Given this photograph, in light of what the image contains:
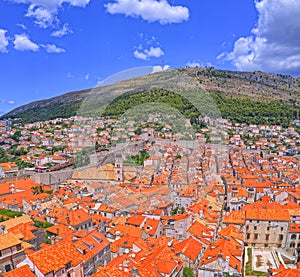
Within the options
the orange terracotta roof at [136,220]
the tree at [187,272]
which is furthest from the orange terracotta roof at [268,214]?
the tree at [187,272]

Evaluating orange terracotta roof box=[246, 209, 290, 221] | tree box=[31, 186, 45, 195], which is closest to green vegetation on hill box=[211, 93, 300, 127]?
tree box=[31, 186, 45, 195]

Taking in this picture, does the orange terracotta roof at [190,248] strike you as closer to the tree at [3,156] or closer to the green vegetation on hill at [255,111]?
the tree at [3,156]

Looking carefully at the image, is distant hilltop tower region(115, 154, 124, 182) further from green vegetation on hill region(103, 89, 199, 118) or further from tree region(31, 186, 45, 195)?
tree region(31, 186, 45, 195)

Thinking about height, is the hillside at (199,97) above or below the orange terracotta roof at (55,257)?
above

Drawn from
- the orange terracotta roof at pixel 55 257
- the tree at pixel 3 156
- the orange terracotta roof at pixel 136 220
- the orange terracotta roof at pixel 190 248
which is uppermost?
the tree at pixel 3 156

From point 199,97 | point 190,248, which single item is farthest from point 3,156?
point 190,248

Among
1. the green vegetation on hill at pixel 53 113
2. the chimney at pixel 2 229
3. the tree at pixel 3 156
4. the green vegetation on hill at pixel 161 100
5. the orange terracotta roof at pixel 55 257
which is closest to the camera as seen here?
the orange terracotta roof at pixel 55 257

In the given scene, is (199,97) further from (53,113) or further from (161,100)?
(53,113)

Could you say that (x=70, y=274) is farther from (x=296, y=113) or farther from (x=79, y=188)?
(x=296, y=113)

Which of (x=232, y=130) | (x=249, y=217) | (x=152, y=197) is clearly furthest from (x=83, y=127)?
(x=232, y=130)
